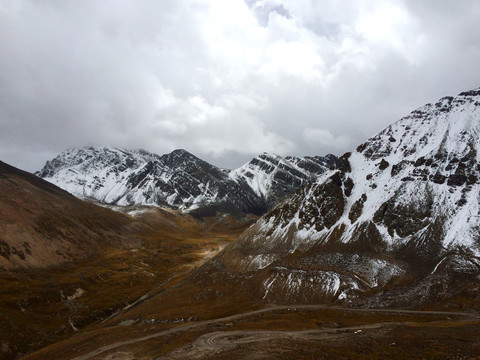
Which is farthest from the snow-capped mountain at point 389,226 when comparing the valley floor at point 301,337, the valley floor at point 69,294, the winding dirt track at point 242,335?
the valley floor at point 69,294

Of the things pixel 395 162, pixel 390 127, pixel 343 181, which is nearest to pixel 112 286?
pixel 343 181

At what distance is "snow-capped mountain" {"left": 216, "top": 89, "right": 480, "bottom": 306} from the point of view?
7825 centimetres

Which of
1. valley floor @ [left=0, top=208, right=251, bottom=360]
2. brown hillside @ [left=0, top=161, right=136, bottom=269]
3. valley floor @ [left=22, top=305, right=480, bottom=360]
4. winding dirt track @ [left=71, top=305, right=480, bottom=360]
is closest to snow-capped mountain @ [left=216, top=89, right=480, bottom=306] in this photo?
winding dirt track @ [left=71, top=305, right=480, bottom=360]

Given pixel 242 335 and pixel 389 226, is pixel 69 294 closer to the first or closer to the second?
pixel 242 335

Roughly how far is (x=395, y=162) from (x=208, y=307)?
9704 centimetres

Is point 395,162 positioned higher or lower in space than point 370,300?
higher

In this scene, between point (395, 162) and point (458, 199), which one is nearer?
point (458, 199)

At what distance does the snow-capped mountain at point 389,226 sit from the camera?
257ft

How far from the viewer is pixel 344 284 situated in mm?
81438

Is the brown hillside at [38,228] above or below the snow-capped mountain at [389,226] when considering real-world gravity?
below

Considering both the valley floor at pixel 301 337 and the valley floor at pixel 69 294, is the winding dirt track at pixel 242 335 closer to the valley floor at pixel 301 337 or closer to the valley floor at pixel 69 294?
the valley floor at pixel 301 337

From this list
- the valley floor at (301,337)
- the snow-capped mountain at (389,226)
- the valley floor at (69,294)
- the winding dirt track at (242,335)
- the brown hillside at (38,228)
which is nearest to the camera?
the valley floor at (301,337)

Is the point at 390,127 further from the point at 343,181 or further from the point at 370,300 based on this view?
the point at 370,300

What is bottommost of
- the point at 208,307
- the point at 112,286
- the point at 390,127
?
the point at 112,286
